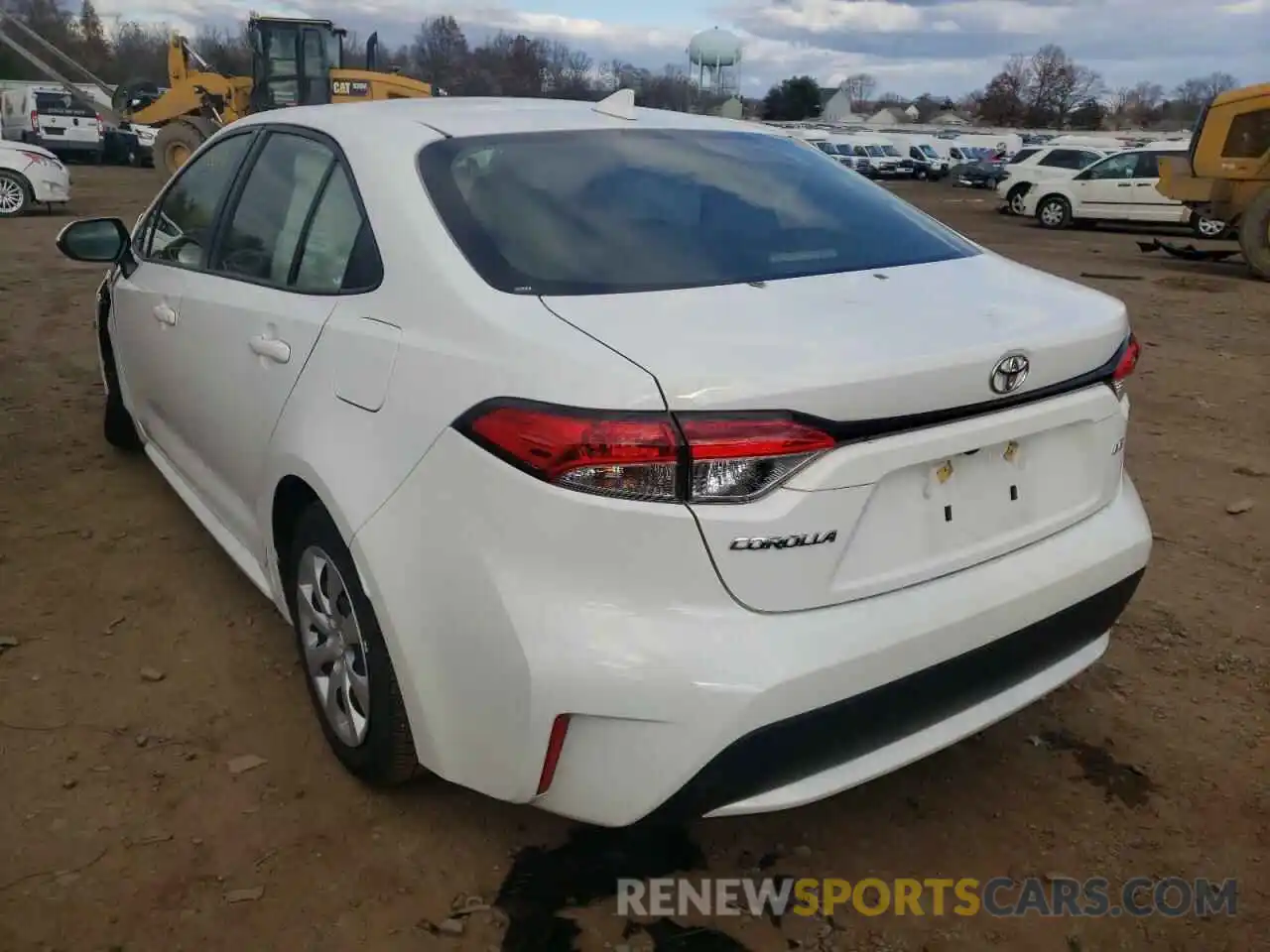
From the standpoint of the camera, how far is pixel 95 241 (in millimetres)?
4035

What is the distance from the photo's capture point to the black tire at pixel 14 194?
595 inches

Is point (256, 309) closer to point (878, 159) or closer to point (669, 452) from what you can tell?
point (669, 452)

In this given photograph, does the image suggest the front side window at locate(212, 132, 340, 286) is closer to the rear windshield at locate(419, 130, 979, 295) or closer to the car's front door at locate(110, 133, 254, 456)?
the car's front door at locate(110, 133, 254, 456)

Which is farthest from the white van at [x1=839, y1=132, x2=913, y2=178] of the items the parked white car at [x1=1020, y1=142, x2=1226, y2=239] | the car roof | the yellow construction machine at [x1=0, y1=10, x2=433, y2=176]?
the car roof

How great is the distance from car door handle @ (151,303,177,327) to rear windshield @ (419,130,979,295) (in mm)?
1375

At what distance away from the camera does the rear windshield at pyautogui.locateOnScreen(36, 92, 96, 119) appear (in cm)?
2931

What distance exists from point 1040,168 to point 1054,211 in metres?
2.15

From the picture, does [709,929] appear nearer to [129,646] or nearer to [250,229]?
[129,646]

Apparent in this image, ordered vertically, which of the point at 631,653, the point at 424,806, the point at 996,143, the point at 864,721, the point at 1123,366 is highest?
the point at 996,143

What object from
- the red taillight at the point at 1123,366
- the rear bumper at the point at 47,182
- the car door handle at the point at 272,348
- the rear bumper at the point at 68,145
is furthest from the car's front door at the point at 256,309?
the rear bumper at the point at 68,145

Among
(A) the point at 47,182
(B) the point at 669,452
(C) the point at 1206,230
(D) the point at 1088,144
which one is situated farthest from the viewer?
(D) the point at 1088,144

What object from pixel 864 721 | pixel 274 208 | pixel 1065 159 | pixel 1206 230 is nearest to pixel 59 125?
pixel 1065 159

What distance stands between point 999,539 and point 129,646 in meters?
2.65

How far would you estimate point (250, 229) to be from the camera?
3.13 metres
